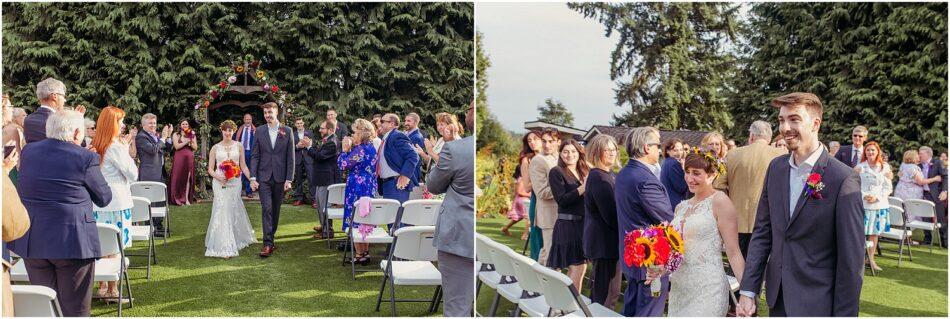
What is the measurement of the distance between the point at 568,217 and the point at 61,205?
9.34 feet

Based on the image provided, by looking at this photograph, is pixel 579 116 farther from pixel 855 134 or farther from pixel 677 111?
pixel 855 134

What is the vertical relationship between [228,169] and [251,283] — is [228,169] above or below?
above

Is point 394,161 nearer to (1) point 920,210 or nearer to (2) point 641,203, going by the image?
(2) point 641,203

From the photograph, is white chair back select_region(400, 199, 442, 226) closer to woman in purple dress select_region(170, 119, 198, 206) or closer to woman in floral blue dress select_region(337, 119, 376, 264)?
woman in floral blue dress select_region(337, 119, 376, 264)

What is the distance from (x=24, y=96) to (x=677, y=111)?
19.4ft

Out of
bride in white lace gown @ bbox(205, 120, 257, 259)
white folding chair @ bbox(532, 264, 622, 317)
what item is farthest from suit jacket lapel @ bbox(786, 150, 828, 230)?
bride in white lace gown @ bbox(205, 120, 257, 259)

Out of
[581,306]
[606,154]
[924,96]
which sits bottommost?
[581,306]

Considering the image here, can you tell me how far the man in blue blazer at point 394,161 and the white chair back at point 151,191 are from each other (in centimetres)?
197

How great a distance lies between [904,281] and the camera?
6172 mm

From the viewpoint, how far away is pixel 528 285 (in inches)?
130

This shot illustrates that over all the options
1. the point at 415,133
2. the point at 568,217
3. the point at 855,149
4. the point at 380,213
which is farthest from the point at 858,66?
the point at 380,213

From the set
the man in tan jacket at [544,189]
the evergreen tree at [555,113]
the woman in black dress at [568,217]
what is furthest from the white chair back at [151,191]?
the evergreen tree at [555,113]

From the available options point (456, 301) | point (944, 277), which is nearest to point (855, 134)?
point (944, 277)

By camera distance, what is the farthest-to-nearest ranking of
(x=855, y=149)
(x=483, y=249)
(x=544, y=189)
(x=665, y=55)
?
(x=855, y=149) → (x=665, y=55) → (x=544, y=189) → (x=483, y=249)
